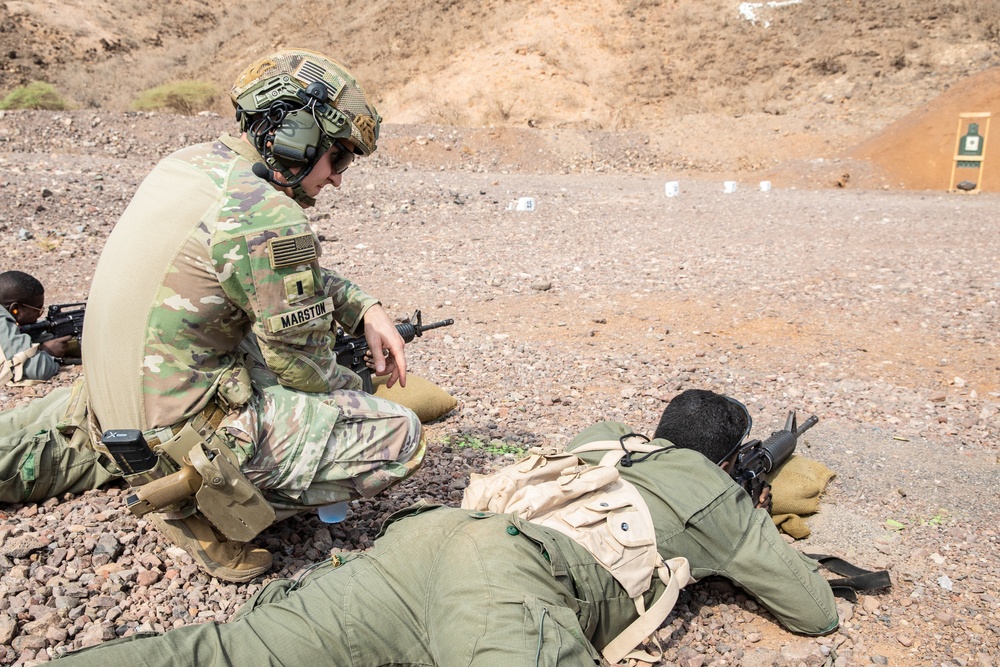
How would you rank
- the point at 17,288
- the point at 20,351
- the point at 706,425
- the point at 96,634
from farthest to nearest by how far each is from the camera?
the point at 17,288
the point at 20,351
the point at 706,425
the point at 96,634

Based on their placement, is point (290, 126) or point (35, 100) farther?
point (35, 100)

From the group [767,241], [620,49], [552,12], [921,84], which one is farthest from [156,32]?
[767,241]

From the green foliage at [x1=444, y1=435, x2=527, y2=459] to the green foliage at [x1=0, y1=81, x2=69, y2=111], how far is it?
69.6 ft

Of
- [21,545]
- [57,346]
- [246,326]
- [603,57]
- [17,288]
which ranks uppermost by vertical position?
[603,57]

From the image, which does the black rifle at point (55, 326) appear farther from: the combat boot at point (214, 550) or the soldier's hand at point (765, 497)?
the soldier's hand at point (765, 497)

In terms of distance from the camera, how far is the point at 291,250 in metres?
2.40

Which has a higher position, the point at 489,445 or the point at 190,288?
the point at 190,288

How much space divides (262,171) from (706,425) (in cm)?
175

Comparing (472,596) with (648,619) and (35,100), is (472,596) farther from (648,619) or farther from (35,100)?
(35,100)

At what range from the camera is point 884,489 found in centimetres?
344

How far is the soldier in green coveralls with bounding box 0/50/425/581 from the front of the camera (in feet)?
7.85

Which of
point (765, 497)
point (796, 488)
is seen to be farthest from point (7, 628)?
point (796, 488)

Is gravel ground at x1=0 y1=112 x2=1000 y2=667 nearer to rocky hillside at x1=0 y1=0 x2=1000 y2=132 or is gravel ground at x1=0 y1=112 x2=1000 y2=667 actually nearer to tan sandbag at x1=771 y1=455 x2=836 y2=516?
tan sandbag at x1=771 y1=455 x2=836 y2=516

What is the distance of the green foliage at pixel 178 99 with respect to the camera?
22.7 metres
